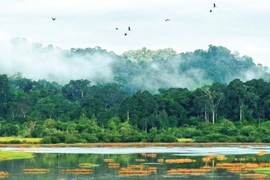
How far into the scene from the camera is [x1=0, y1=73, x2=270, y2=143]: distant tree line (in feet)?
324

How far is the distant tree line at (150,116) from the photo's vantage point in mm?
98750

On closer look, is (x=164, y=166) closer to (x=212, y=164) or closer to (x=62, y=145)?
(x=212, y=164)

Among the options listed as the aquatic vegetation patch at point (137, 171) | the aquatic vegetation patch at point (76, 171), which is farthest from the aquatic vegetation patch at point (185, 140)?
the aquatic vegetation patch at point (76, 171)

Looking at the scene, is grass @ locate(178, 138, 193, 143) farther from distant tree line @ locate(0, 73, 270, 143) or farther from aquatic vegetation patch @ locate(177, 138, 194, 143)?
distant tree line @ locate(0, 73, 270, 143)

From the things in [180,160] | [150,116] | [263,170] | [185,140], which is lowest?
[263,170]

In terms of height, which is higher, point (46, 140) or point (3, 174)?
point (46, 140)

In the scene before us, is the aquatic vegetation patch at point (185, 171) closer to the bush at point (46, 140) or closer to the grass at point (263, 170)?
the grass at point (263, 170)

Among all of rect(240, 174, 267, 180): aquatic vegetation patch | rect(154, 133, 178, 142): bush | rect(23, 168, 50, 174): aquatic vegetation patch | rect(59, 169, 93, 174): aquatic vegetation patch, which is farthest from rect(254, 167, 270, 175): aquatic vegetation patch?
rect(154, 133, 178, 142): bush

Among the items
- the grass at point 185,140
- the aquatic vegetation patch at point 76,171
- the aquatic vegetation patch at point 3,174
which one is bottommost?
the aquatic vegetation patch at point 3,174

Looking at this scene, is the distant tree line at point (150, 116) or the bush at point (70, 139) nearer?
the bush at point (70, 139)

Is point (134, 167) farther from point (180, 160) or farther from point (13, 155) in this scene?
point (13, 155)

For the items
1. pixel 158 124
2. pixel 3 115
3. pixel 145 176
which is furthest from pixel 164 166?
pixel 3 115

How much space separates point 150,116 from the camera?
108m

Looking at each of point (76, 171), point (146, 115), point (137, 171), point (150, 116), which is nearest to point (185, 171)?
point (137, 171)
